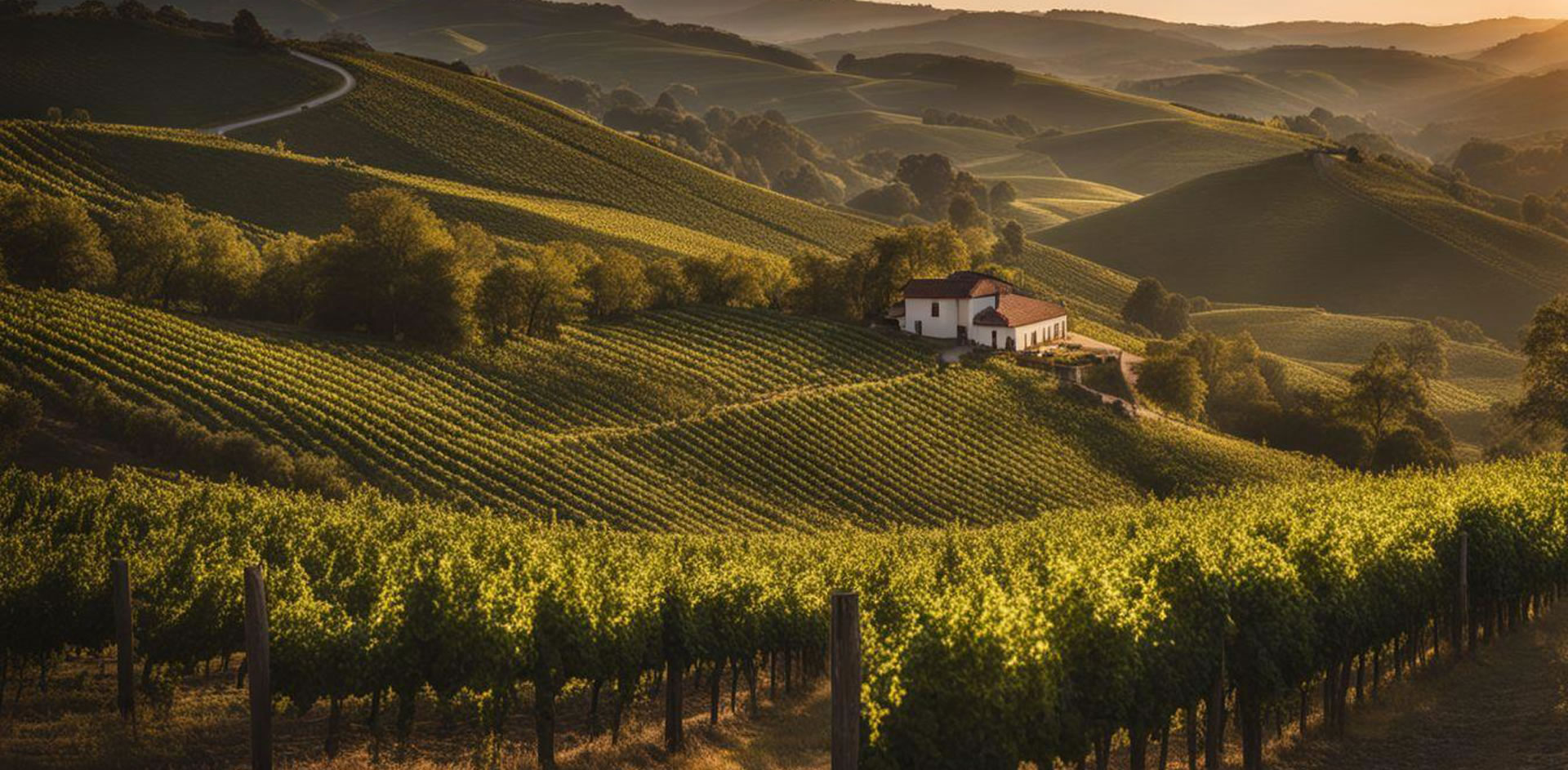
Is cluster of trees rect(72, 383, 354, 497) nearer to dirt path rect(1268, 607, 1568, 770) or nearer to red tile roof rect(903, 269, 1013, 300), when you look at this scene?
dirt path rect(1268, 607, 1568, 770)

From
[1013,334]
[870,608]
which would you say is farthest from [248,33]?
[870,608]

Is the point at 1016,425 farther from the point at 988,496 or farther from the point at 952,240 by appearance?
the point at 952,240

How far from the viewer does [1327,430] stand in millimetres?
93188

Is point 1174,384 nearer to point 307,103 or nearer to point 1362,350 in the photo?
point 1362,350

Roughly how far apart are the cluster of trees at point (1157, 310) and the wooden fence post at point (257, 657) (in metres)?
140

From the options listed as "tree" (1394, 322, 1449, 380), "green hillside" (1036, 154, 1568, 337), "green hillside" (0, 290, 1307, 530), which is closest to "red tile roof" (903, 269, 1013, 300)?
"green hillside" (0, 290, 1307, 530)

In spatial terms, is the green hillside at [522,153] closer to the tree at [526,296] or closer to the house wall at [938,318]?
the house wall at [938,318]

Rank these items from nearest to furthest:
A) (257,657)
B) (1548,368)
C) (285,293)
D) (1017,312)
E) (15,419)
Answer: (257,657), (15,419), (285,293), (1548,368), (1017,312)

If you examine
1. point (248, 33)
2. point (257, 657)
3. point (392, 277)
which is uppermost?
point (248, 33)

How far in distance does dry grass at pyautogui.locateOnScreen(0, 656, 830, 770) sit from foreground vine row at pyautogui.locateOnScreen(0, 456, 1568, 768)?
4.11 feet

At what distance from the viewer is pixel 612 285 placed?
298 feet

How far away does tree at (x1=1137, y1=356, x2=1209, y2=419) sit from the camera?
9544cm

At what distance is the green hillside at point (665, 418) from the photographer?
62.5 m

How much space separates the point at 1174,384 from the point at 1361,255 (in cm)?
10178
